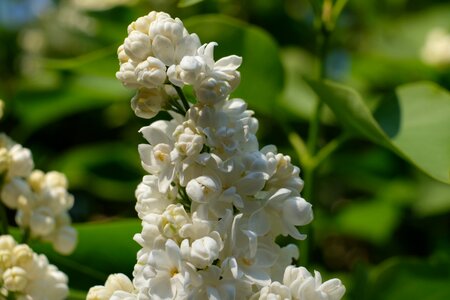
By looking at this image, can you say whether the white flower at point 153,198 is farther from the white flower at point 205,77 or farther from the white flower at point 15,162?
the white flower at point 15,162

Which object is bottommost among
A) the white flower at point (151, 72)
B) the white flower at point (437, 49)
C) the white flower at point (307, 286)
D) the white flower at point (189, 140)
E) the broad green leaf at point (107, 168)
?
the white flower at point (437, 49)

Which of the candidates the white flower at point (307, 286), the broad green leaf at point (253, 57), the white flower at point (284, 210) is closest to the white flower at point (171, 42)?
the white flower at point (284, 210)

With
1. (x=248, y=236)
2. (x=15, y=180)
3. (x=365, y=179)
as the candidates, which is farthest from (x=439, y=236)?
(x=248, y=236)

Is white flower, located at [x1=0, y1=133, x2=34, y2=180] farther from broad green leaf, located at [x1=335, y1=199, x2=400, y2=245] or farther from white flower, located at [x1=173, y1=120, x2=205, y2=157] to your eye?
broad green leaf, located at [x1=335, y1=199, x2=400, y2=245]

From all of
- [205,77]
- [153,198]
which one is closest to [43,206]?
[153,198]

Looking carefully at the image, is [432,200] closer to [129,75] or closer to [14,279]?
[14,279]

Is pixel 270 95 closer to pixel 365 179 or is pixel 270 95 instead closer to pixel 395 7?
pixel 365 179

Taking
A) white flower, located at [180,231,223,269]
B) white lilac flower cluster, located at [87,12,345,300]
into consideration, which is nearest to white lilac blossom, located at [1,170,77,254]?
white lilac flower cluster, located at [87,12,345,300]
